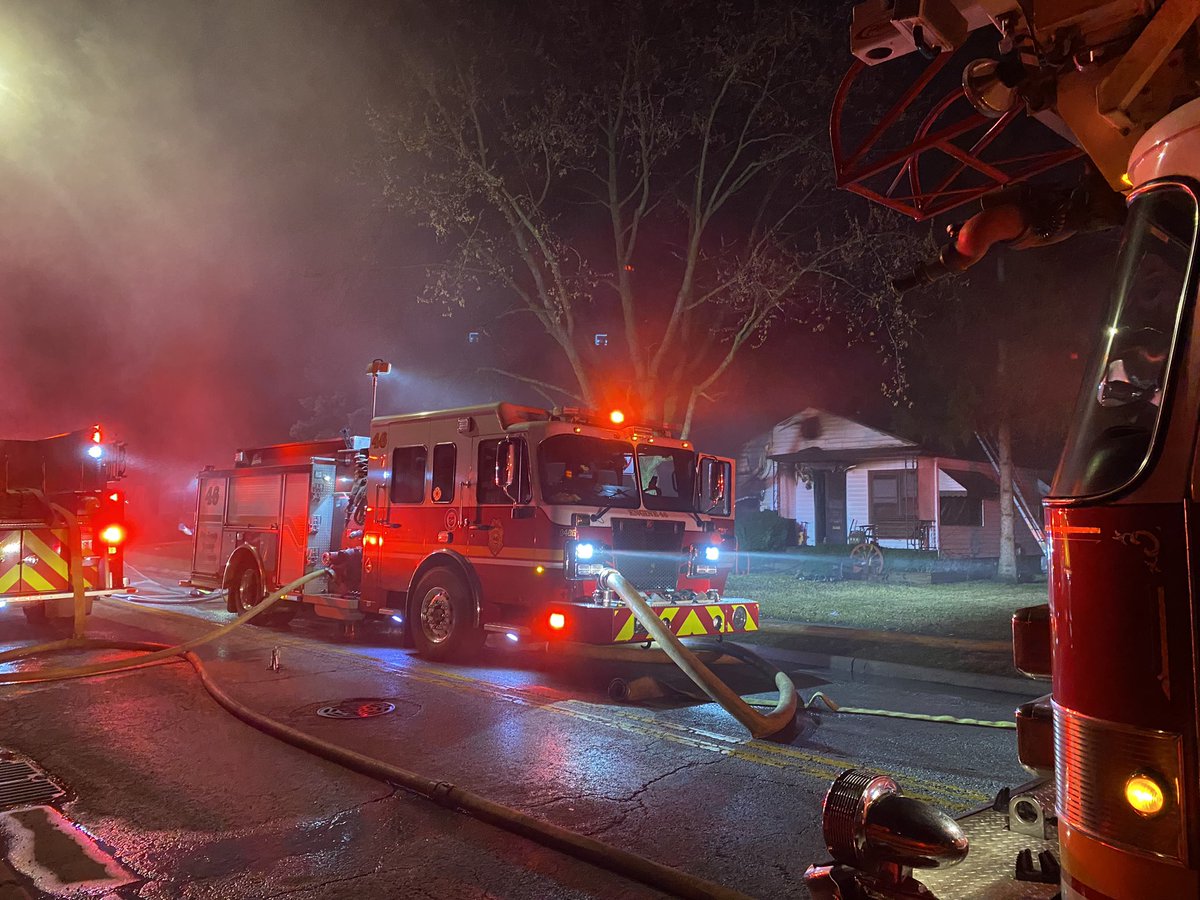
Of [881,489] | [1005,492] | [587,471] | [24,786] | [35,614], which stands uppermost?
[881,489]

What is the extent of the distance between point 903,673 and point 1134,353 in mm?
7142

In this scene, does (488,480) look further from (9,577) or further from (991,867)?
(991,867)

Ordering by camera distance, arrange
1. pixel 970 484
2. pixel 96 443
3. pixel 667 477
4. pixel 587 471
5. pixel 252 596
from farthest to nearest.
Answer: pixel 970 484, pixel 252 596, pixel 96 443, pixel 667 477, pixel 587 471

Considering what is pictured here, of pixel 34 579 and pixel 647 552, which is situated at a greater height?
pixel 647 552

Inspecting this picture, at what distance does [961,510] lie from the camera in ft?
79.6

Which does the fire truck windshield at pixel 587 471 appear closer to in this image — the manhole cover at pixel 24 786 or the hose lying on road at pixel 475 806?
the hose lying on road at pixel 475 806

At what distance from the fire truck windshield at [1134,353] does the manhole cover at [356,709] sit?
5529 mm

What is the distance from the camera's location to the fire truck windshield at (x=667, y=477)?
341 inches

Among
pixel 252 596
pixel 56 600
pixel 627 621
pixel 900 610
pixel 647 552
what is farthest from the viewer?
pixel 900 610

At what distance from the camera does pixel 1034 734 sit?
7.50 feet

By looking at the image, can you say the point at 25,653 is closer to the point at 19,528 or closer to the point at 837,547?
the point at 19,528

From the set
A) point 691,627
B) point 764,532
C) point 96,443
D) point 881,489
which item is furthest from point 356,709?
point 881,489

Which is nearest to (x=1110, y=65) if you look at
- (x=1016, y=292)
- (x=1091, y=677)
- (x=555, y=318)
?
(x=1091, y=677)

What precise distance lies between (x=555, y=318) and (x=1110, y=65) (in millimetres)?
13214
